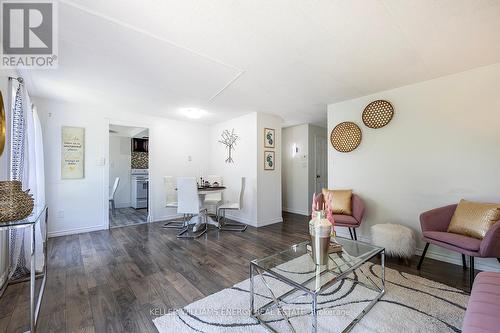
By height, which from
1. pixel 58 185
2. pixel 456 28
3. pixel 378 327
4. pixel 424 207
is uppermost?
pixel 456 28

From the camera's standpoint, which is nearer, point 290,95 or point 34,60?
point 34,60

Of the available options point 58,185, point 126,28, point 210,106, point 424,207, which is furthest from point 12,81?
point 424,207

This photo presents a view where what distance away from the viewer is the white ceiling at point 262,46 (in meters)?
1.53

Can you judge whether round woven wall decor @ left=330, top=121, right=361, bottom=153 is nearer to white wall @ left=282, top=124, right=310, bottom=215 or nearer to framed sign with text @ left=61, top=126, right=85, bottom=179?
white wall @ left=282, top=124, right=310, bottom=215

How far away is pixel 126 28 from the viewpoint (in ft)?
5.63

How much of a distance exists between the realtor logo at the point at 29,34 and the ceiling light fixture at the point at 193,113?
2.01 meters

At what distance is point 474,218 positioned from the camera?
2.13m

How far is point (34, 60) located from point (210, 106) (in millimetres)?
2264

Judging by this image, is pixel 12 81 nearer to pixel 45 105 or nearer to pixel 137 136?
pixel 45 105

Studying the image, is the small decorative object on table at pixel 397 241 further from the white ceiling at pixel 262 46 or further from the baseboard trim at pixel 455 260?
the white ceiling at pixel 262 46

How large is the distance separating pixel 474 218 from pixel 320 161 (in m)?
3.61

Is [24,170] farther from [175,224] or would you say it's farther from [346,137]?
[346,137]

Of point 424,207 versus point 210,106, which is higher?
point 210,106

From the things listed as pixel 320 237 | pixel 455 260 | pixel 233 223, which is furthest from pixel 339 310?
pixel 233 223
